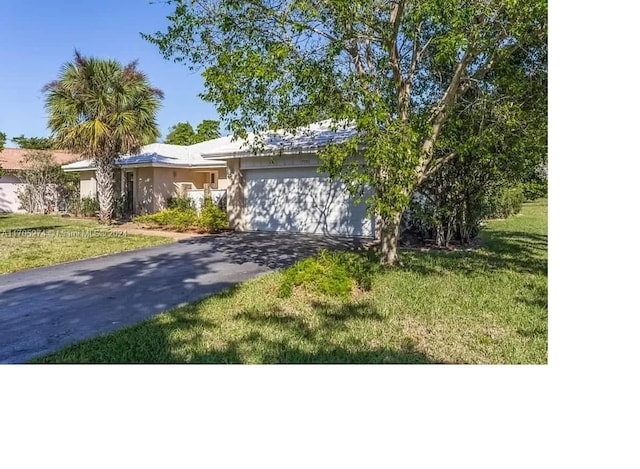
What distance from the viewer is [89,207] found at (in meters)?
15.1

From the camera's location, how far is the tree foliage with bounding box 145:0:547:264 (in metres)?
4.29

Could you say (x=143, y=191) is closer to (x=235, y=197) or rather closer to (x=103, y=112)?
(x=103, y=112)

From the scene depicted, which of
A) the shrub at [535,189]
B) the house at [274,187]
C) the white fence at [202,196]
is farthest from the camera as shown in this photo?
the white fence at [202,196]

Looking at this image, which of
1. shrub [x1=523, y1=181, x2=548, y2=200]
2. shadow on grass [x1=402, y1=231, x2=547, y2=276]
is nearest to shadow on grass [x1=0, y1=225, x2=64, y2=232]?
shadow on grass [x1=402, y1=231, x2=547, y2=276]

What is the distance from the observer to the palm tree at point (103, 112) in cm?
1095

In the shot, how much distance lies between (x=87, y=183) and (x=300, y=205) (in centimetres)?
979

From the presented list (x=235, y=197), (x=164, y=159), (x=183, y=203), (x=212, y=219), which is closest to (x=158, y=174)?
(x=164, y=159)

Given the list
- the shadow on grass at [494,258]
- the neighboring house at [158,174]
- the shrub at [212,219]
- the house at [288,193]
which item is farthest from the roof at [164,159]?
the shadow on grass at [494,258]

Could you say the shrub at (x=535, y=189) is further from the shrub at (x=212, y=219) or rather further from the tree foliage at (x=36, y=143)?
the tree foliage at (x=36, y=143)

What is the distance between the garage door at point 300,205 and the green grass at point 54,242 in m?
2.60

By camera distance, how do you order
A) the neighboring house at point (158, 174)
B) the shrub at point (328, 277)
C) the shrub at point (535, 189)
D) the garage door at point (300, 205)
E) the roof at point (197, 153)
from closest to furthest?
the shrub at point (328, 277) < the shrub at point (535, 189) < the roof at point (197, 153) < the garage door at point (300, 205) < the neighboring house at point (158, 174)

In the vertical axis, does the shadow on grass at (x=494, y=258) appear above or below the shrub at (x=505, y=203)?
below
